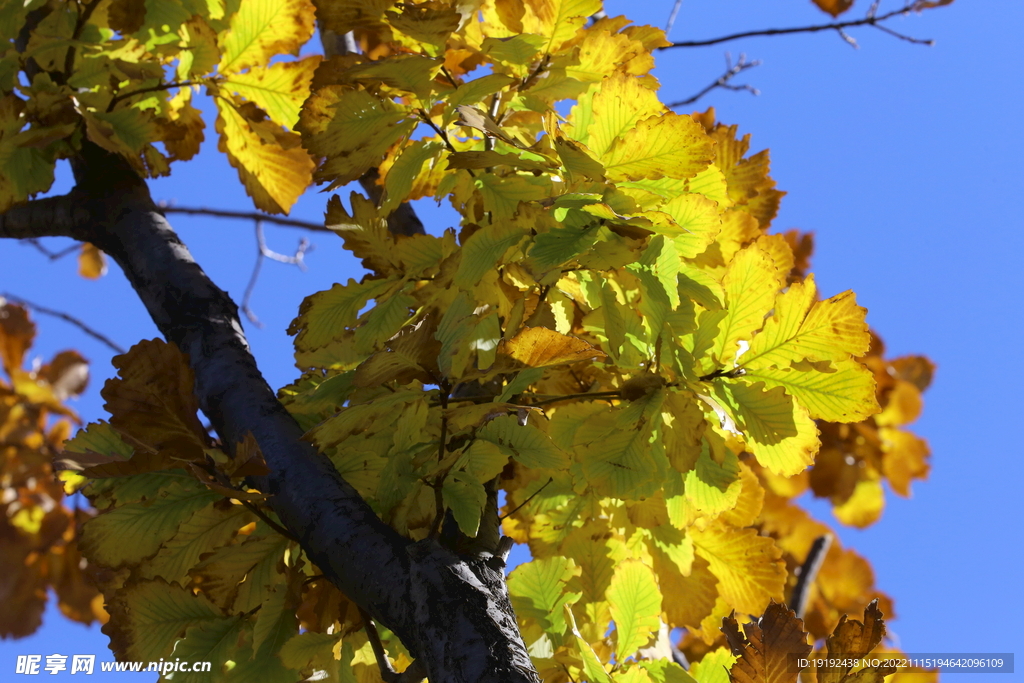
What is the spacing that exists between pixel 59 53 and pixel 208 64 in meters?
0.22

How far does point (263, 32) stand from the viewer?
3.75 feet

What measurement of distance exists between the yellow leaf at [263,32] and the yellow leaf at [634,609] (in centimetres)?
94

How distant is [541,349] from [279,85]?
0.73 metres

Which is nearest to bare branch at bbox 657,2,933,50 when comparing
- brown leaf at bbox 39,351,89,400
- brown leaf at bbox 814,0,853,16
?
brown leaf at bbox 814,0,853,16

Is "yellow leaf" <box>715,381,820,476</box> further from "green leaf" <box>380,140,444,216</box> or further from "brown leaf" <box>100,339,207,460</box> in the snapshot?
"brown leaf" <box>100,339,207,460</box>

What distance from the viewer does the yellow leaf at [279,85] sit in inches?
45.4

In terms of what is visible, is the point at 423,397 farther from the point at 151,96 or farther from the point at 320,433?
the point at 151,96

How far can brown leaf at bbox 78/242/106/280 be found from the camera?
2.68 meters

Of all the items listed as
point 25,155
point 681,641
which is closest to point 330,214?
point 25,155

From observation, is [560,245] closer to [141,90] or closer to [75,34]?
[141,90]

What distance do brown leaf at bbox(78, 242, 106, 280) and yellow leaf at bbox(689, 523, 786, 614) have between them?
249 cm

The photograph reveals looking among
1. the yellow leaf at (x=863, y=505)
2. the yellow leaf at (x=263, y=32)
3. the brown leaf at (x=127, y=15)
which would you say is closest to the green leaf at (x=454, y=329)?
the yellow leaf at (x=263, y=32)

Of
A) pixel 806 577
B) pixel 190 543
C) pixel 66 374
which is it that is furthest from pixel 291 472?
pixel 66 374

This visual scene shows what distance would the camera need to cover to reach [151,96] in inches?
47.6
